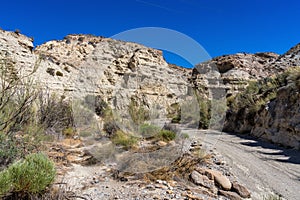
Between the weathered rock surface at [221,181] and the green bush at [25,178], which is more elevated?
the green bush at [25,178]

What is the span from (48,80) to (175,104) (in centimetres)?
965

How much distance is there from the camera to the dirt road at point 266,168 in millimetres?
2887

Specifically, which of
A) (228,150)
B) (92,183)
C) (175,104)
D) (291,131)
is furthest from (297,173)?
(175,104)

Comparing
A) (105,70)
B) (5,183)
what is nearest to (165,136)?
(5,183)

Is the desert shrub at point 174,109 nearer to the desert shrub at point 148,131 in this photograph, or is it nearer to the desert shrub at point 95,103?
the desert shrub at point 95,103

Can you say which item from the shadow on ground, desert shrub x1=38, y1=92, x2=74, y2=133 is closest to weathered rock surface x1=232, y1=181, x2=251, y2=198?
the shadow on ground

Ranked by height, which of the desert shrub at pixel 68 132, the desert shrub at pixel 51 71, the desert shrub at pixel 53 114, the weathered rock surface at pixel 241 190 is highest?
the desert shrub at pixel 51 71

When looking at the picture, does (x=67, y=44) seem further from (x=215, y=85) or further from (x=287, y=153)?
(x=287, y=153)

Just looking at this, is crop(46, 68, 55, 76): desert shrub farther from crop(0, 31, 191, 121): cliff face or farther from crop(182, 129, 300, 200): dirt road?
crop(182, 129, 300, 200): dirt road

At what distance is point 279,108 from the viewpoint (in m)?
6.39

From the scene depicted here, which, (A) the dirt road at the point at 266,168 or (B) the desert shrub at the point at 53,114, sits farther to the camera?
(B) the desert shrub at the point at 53,114

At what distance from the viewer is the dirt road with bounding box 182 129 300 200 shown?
289 cm

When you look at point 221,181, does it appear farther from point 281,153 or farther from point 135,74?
point 135,74

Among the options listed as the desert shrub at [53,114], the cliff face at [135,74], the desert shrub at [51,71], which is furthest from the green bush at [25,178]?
the desert shrub at [51,71]
